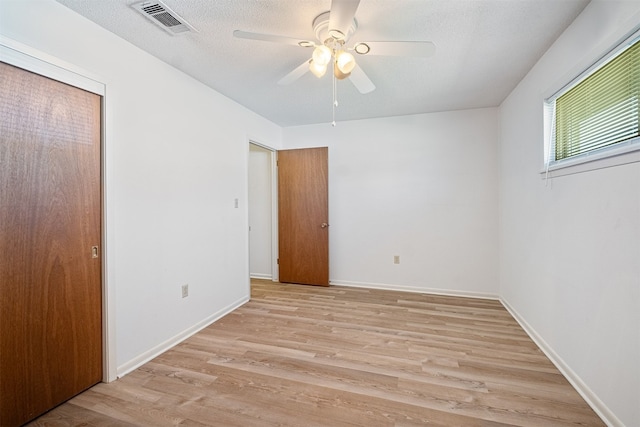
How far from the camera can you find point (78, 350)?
69.6 inches

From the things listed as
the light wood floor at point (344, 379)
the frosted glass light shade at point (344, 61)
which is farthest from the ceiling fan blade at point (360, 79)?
the light wood floor at point (344, 379)

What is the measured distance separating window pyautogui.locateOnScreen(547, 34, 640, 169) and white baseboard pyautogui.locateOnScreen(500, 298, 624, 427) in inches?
55.3

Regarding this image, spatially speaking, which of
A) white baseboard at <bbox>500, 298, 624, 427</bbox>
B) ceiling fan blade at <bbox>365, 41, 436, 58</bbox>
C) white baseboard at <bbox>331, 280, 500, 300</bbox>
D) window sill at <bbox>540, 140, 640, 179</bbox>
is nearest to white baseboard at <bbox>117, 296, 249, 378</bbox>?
white baseboard at <bbox>331, 280, 500, 300</bbox>

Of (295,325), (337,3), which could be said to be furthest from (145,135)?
(295,325)

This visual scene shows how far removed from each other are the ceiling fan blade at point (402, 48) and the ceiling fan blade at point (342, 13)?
21 centimetres

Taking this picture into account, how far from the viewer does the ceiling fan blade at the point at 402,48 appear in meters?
1.57

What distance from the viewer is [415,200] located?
149 inches

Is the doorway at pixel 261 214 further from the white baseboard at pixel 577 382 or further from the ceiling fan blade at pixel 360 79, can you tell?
the white baseboard at pixel 577 382

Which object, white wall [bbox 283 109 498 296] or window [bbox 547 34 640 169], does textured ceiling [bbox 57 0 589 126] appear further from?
white wall [bbox 283 109 498 296]

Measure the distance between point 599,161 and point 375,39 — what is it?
5.32 feet

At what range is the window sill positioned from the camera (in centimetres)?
135

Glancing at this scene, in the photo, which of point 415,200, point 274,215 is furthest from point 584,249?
point 274,215

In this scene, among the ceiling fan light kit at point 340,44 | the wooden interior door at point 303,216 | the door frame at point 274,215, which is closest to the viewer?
the ceiling fan light kit at point 340,44

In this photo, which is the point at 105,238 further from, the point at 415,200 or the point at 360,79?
the point at 415,200
